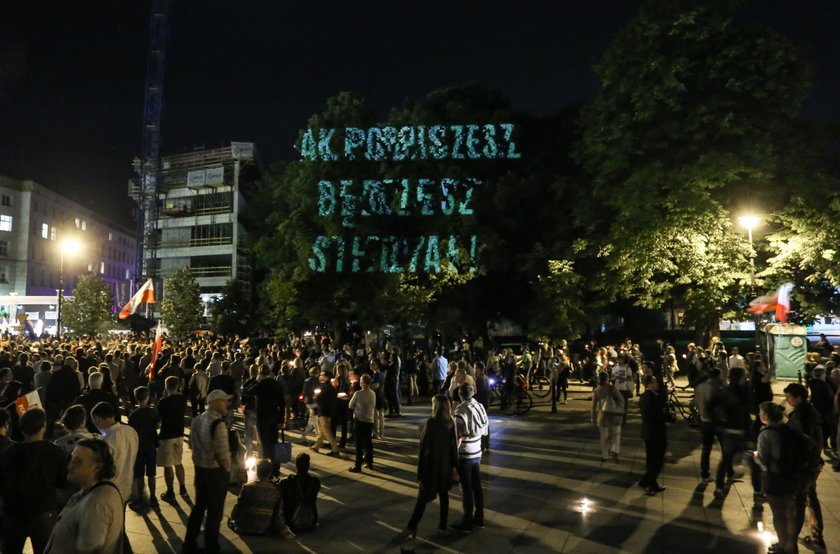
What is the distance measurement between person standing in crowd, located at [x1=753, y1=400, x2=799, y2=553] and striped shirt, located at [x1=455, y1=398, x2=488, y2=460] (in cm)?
309

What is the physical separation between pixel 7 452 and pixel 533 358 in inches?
877

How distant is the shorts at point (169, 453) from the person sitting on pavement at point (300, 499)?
2104mm

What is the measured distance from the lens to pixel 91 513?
355cm

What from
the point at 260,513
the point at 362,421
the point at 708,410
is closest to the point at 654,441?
the point at 708,410

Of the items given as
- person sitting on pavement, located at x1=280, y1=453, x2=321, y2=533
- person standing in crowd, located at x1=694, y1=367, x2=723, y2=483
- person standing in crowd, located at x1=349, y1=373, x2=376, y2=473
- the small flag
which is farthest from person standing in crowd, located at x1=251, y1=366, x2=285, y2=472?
person standing in crowd, located at x1=694, y1=367, x2=723, y2=483

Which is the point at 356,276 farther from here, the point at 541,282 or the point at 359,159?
the point at 541,282

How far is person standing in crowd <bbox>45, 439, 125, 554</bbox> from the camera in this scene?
11.6 feet

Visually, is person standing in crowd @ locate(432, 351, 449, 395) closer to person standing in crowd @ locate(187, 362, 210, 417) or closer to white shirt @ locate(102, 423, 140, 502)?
person standing in crowd @ locate(187, 362, 210, 417)

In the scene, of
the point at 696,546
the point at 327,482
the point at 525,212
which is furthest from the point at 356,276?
the point at 696,546

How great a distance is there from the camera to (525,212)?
3039 cm

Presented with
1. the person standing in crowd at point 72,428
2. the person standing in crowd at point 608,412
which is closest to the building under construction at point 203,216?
the person standing in crowd at point 608,412

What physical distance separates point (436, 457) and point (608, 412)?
5.40 metres

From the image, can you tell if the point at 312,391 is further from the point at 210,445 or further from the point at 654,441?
the point at 654,441

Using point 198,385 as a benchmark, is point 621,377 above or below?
above
